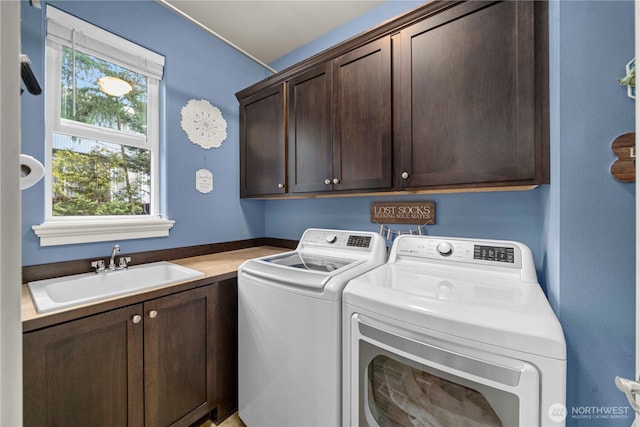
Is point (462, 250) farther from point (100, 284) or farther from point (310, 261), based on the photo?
point (100, 284)

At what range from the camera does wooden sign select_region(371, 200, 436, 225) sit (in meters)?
1.68

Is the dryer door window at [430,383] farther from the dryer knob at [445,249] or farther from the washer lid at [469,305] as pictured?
the dryer knob at [445,249]

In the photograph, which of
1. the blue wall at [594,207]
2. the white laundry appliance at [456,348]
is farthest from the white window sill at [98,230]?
the blue wall at [594,207]

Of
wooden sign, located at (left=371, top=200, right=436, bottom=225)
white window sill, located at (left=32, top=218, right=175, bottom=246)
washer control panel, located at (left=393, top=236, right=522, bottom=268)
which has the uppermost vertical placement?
wooden sign, located at (left=371, top=200, right=436, bottom=225)

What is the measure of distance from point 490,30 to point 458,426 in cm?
160

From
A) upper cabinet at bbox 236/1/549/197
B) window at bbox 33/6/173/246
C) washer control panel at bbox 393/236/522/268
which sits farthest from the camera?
window at bbox 33/6/173/246

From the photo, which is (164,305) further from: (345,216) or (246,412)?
(345,216)

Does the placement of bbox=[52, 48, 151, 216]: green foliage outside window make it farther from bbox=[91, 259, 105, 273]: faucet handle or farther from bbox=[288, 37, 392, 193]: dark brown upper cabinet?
bbox=[288, 37, 392, 193]: dark brown upper cabinet

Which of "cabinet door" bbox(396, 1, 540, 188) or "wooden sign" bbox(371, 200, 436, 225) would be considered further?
"wooden sign" bbox(371, 200, 436, 225)

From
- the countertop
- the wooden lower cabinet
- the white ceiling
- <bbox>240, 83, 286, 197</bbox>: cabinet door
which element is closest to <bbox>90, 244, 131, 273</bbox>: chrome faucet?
the countertop

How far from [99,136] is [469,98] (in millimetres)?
2151

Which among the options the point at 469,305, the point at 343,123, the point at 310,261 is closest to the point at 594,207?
the point at 469,305

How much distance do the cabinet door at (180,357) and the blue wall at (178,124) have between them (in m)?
0.68

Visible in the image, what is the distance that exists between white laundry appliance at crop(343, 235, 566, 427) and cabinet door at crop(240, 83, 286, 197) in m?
1.20
